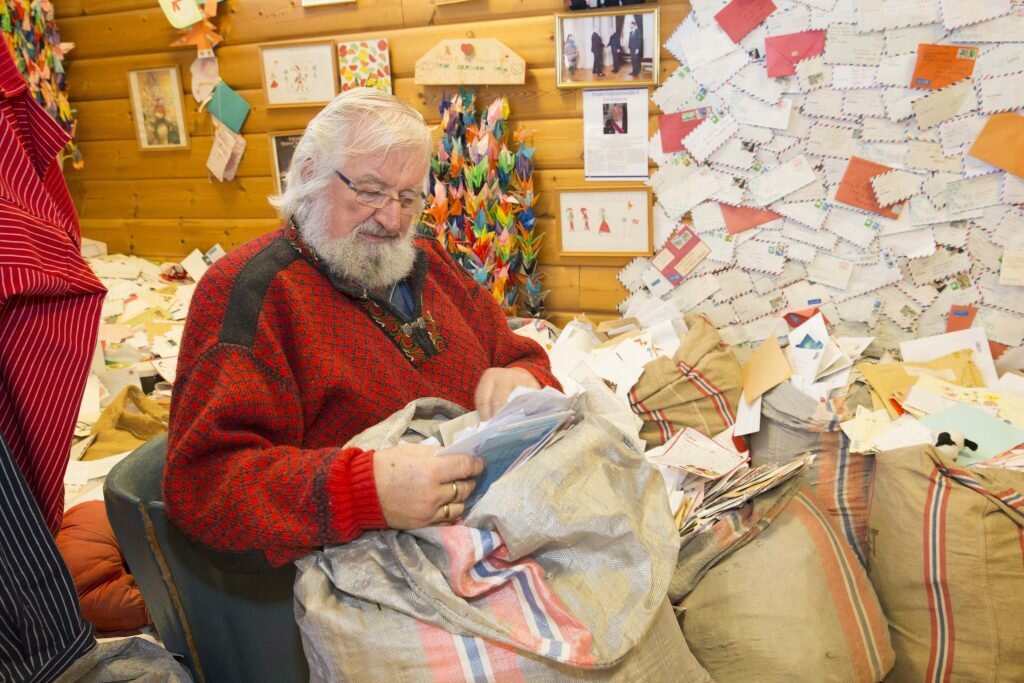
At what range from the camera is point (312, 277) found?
1.36 meters

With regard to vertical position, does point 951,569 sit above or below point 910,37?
below

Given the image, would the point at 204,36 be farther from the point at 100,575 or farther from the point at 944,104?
the point at 944,104

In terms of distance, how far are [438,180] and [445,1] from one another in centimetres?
63

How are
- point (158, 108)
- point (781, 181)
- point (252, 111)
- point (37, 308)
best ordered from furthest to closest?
1. point (158, 108)
2. point (252, 111)
3. point (781, 181)
4. point (37, 308)

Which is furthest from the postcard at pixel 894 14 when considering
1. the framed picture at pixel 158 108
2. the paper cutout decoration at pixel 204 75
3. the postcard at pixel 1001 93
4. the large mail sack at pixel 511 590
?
the framed picture at pixel 158 108

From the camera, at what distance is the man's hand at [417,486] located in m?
1.11

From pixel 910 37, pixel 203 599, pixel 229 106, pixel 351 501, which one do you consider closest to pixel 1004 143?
pixel 910 37

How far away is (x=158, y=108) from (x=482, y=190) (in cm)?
168

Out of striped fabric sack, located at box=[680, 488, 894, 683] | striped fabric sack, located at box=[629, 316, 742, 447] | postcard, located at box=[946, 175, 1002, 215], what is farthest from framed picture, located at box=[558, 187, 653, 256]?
striped fabric sack, located at box=[680, 488, 894, 683]

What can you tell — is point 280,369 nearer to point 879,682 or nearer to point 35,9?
point 879,682

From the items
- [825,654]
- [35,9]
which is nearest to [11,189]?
[825,654]

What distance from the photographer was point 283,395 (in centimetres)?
123

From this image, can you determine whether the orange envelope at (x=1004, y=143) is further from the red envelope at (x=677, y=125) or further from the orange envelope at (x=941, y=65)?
the red envelope at (x=677, y=125)

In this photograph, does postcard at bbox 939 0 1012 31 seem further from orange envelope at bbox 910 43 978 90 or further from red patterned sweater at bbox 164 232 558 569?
red patterned sweater at bbox 164 232 558 569
